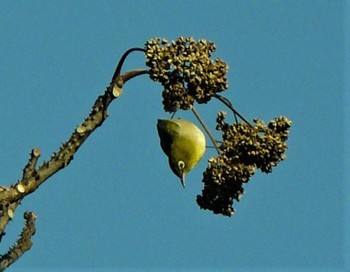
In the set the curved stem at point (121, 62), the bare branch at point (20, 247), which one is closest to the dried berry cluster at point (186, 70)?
the curved stem at point (121, 62)

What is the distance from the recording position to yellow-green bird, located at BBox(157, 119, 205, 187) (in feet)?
31.0

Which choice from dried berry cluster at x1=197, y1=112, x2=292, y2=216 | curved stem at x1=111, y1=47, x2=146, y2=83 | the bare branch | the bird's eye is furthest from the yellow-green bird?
the bare branch

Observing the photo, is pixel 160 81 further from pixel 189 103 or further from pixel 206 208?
pixel 206 208

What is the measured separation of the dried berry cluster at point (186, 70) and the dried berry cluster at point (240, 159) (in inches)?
17.0

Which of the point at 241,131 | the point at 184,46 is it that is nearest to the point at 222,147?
the point at 241,131

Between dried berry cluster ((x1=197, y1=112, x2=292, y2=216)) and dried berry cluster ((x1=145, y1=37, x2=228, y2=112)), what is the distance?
0.43 metres

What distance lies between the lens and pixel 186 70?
9.12 metres

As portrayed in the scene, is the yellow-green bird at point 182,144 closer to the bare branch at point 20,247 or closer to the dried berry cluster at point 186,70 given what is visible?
the dried berry cluster at point 186,70

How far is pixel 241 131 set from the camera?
9.42 meters

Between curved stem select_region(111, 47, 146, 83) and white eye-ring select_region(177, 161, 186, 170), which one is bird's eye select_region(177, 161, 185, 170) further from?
curved stem select_region(111, 47, 146, 83)

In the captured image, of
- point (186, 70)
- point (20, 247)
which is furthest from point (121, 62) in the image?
point (20, 247)

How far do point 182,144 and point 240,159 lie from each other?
17.7 inches

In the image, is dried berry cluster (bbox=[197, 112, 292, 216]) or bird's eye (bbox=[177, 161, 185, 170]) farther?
bird's eye (bbox=[177, 161, 185, 170])

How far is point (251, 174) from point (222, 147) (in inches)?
12.4
